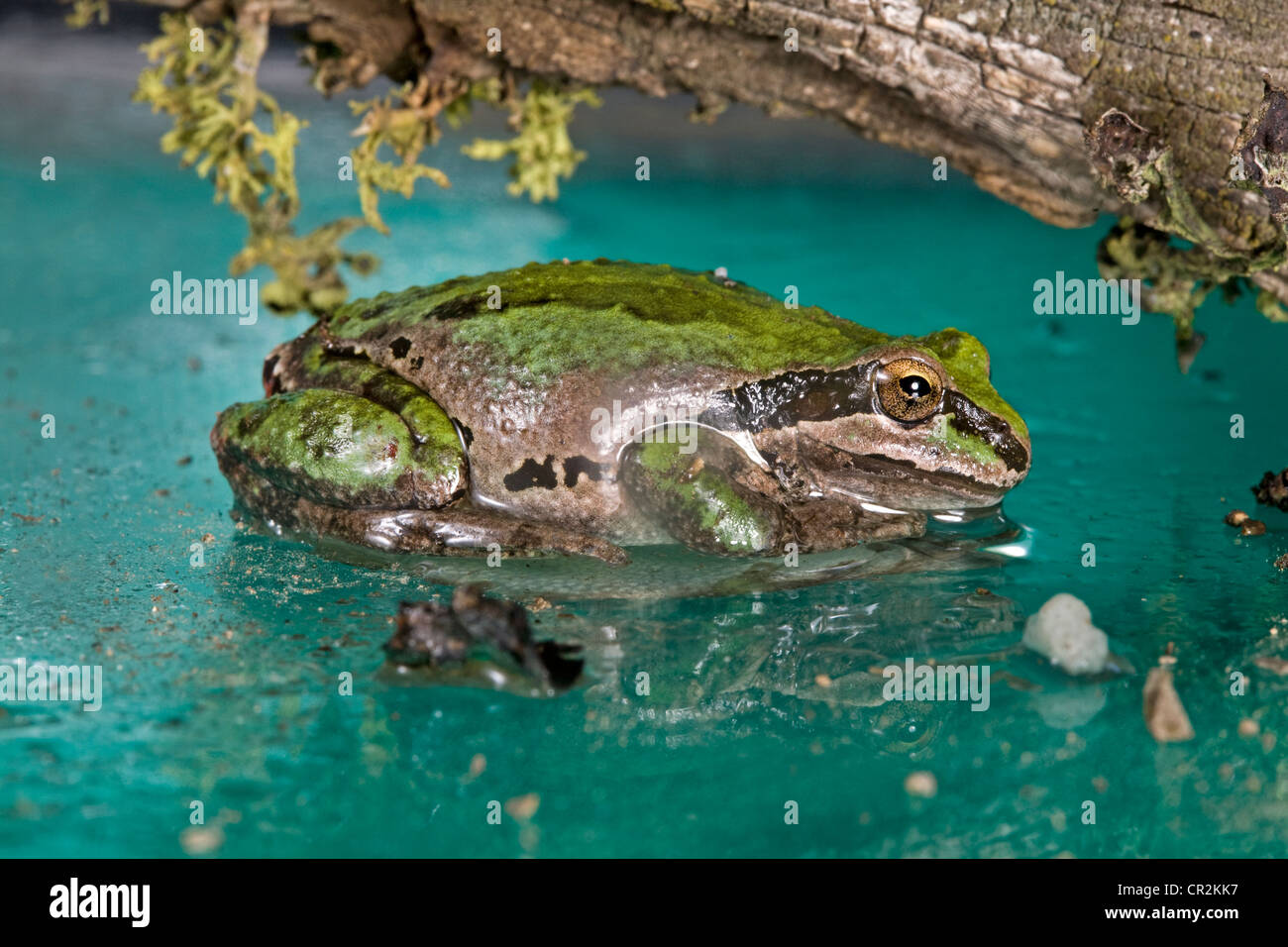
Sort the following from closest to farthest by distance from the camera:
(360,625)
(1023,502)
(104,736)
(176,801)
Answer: (176,801) < (104,736) < (360,625) < (1023,502)

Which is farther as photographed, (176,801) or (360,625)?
(360,625)

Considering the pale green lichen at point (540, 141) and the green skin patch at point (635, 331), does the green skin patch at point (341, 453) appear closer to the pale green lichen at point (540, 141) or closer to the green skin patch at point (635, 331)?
the green skin patch at point (635, 331)

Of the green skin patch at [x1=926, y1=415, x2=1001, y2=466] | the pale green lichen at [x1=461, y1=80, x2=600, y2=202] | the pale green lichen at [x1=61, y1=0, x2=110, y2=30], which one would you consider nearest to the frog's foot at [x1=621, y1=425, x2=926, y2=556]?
the green skin patch at [x1=926, y1=415, x2=1001, y2=466]

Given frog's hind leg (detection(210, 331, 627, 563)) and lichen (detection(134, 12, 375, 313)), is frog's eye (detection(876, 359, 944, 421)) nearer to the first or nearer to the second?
frog's hind leg (detection(210, 331, 627, 563))

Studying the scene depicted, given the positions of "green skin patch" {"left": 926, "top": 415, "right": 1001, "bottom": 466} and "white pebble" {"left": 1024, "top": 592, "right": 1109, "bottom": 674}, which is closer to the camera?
"white pebble" {"left": 1024, "top": 592, "right": 1109, "bottom": 674}

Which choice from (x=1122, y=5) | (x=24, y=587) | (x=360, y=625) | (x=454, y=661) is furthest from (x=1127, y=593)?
(x=24, y=587)

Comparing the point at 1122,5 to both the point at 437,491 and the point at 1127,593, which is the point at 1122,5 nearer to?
the point at 1127,593

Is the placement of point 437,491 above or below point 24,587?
above
